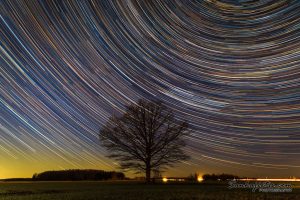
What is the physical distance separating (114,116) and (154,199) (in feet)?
69.8

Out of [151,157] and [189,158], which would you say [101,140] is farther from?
[189,158]

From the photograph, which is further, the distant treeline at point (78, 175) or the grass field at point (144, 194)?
the distant treeline at point (78, 175)

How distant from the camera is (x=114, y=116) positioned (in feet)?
111

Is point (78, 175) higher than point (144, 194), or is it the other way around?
point (78, 175)

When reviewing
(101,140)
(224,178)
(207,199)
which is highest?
(101,140)

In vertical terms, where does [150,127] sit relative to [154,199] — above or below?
above

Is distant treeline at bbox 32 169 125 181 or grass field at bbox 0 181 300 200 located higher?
distant treeline at bbox 32 169 125 181

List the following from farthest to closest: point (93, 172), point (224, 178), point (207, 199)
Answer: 1. point (93, 172)
2. point (224, 178)
3. point (207, 199)

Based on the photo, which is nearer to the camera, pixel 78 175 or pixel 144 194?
pixel 144 194

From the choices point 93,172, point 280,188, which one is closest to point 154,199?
point 280,188

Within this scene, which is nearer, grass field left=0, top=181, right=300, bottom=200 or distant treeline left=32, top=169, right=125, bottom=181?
grass field left=0, top=181, right=300, bottom=200

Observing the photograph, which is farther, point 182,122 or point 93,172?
point 93,172

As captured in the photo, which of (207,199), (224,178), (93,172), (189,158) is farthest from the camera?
(93,172)

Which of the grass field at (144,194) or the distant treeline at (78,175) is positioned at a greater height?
the distant treeline at (78,175)
